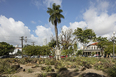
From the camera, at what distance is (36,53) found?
4159 centimetres

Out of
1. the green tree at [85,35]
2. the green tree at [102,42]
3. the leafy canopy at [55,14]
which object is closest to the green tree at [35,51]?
the green tree at [85,35]

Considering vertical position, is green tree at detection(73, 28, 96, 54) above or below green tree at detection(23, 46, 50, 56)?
above

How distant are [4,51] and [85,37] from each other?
3223 centimetres

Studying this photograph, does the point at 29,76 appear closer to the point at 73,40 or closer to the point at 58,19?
the point at 58,19

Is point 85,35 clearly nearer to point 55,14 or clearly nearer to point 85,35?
point 85,35

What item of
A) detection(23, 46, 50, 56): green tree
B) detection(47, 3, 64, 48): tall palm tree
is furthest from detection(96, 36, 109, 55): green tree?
detection(47, 3, 64, 48): tall palm tree

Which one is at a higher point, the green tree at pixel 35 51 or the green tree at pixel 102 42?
the green tree at pixel 102 42

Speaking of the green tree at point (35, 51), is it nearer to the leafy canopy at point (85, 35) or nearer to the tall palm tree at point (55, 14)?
the leafy canopy at point (85, 35)

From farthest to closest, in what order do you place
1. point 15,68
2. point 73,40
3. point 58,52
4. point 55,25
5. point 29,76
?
point 73,40
point 55,25
point 58,52
point 15,68
point 29,76

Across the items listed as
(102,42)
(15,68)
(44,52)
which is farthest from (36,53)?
(15,68)

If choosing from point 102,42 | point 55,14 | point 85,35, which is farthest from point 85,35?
point 55,14

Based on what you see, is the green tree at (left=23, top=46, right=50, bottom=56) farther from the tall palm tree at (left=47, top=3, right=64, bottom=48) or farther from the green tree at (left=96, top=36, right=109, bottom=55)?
the green tree at (left=96, top=36, right=109, bottom=55)

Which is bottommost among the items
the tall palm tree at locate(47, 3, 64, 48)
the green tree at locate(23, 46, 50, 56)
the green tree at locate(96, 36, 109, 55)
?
the green tree at locate(23, 46, 50, 56)

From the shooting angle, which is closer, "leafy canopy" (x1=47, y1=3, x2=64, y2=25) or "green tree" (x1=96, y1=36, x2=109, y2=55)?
"leafy canopy" (x1=47, y1=3, x2=64, y2=25)
